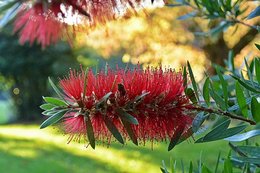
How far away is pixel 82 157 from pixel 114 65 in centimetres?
123

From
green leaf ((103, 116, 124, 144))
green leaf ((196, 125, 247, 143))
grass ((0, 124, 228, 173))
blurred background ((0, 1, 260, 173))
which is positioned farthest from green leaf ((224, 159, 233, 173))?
grass ((0, 124, 228, 173))

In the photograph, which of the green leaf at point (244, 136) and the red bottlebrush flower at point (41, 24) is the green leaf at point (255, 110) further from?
the red bottlebrush flower at point (41, 24)

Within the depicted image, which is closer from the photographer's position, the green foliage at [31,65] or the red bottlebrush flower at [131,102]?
the red bottlebrush flower at [131,102]

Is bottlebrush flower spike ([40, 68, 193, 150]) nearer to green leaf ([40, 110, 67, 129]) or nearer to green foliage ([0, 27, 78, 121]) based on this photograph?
green leaf ([40, 110, 67, 129])

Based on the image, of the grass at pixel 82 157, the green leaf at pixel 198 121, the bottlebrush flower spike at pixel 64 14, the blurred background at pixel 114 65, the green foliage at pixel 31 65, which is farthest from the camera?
the green foliage at pixel 31 65

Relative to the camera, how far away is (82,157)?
251 inches

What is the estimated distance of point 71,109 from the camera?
2.01 feet

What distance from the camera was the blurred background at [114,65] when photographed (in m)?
5.89

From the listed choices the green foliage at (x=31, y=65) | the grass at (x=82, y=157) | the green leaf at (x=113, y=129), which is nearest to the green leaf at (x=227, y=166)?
the green leaf at (x=113, y=129)

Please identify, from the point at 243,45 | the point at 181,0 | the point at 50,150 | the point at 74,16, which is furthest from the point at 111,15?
the point at 50,150

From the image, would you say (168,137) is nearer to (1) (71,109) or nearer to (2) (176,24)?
(1) (71,109)

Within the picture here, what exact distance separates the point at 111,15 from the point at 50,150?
21.8ft

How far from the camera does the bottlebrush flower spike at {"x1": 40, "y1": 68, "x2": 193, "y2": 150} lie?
609 mm

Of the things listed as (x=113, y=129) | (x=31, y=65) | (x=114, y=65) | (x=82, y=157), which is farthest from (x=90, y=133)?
(x=31, y=65)
